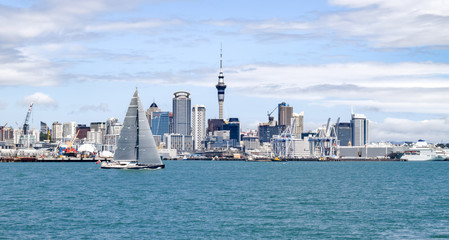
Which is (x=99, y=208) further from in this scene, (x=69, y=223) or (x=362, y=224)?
(x=362, y=224)

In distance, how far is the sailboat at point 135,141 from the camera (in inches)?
4852

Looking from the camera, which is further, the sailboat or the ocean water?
the sailboat

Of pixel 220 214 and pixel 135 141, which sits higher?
pixel 135 141

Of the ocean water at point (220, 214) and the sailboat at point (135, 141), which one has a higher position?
the sailboat at point (135, 141)

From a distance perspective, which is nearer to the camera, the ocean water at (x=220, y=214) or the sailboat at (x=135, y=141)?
the ocean water at (x=220, y=214)

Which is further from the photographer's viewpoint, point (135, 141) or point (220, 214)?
point (135, 141)

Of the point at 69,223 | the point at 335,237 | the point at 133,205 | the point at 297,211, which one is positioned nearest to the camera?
the point at 335,237

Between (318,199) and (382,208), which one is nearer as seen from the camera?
(382,208)

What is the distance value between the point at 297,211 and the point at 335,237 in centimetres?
1360

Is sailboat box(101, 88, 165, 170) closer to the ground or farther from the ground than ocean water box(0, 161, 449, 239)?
farther from the ground

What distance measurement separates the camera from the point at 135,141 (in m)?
124

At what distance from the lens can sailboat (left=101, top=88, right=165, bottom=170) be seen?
12325 cm

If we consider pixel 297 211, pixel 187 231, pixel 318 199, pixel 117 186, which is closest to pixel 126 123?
pixel 117 186

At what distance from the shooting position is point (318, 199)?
66250mm
